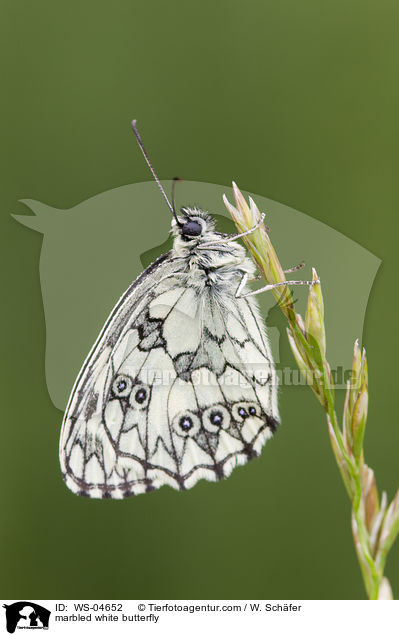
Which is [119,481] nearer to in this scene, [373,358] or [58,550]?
[58,550]

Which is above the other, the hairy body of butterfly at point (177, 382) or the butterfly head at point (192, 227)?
the butterfly head at point (192, 227)

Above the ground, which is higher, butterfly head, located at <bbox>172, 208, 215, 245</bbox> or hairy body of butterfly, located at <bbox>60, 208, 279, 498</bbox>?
butterfly head, located at <bbox>172, 208, 215, 245</bbox>

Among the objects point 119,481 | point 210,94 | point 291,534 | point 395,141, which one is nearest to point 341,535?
point 291,534
